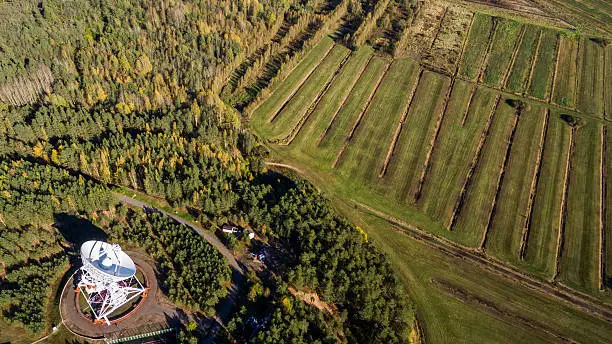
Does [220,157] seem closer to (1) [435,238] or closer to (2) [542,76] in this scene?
(1) [435,238]

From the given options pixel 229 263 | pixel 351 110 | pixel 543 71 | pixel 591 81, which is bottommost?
pixel 229 263

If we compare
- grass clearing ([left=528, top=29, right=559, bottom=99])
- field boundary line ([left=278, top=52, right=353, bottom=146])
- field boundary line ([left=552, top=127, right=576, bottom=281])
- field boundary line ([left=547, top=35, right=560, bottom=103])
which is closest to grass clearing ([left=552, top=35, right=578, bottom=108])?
field boundary line ([left=547, top=35, right=560, bottom=103])

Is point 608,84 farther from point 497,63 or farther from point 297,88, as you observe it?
point 297,88

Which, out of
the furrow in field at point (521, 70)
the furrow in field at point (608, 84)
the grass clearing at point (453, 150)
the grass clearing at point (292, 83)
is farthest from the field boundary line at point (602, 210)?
the grass clearing at point (292, 83)

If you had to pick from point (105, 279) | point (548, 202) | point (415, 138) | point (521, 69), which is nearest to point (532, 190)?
point (548, 202)

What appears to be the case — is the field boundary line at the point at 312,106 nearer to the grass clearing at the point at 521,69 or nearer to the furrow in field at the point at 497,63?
the furrow in field at the point at 497,63
